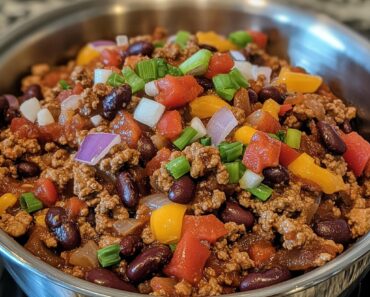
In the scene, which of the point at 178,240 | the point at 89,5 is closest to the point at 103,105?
the point at 178,240

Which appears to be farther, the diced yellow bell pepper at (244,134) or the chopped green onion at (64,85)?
the chopped green onion at (64,85)

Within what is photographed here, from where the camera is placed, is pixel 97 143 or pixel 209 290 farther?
pixel 97 143

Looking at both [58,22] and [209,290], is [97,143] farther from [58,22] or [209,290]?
[58,22]

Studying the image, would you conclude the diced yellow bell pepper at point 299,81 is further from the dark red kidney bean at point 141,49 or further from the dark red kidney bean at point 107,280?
the dark red kidney bean at point 107,280

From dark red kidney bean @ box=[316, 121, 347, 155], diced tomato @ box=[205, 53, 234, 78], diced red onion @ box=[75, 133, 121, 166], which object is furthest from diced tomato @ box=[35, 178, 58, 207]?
dark red kidney bean @ box=[316, 121, 347, 155]

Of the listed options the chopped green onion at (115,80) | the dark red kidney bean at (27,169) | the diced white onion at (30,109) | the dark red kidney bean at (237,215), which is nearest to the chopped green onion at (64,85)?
the diced white onion at (30,109)

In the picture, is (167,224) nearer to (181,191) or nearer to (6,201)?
(181,191)

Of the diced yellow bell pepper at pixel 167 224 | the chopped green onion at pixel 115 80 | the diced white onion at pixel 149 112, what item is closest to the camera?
the diced yellow bell pepper at pixel 167 224
